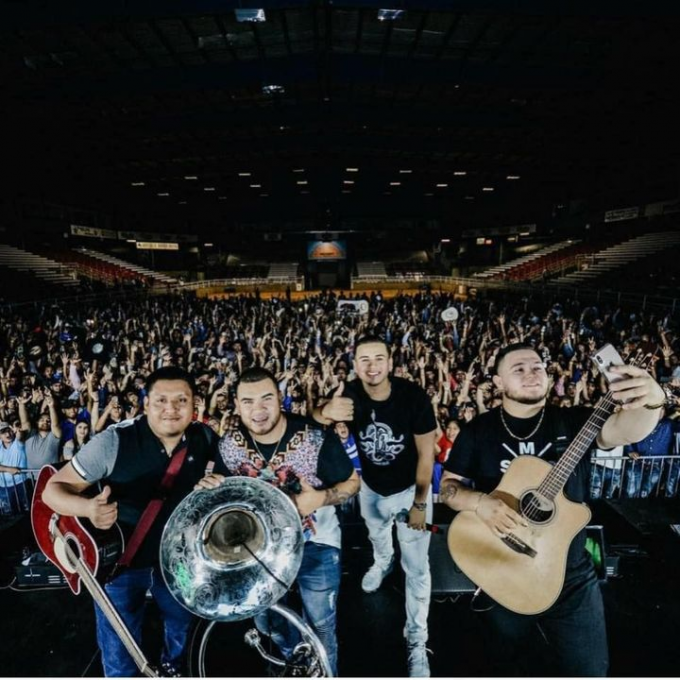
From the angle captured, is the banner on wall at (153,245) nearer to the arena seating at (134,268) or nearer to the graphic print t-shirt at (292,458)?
the arena seating at (134,268)

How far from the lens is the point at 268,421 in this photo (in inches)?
97.1

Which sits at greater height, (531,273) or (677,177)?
(677,177)

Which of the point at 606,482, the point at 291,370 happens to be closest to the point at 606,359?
the point at 606,482

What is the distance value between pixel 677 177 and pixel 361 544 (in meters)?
24.8

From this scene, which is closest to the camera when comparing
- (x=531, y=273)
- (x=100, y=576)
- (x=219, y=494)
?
(x=219, y=494)

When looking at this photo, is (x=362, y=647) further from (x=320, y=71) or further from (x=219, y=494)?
(x=320, y=71)

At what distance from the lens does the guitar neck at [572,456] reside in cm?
217

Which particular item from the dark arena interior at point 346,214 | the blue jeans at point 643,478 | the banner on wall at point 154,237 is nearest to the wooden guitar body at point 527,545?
the dark arena interior at point 346,214

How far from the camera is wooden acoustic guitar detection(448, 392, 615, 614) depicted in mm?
2193

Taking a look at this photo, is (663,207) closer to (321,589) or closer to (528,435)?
(528,435)

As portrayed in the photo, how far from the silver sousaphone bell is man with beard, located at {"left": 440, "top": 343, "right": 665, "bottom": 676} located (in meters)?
0.98

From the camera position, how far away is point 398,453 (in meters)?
3.04

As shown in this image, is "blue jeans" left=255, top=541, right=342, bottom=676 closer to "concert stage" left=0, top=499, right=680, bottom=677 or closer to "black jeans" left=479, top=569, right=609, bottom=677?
"concert stage" left=0, top=499, right=680, bottom=677

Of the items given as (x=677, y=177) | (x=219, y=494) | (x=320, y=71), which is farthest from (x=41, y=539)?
(x=677, y=177)
